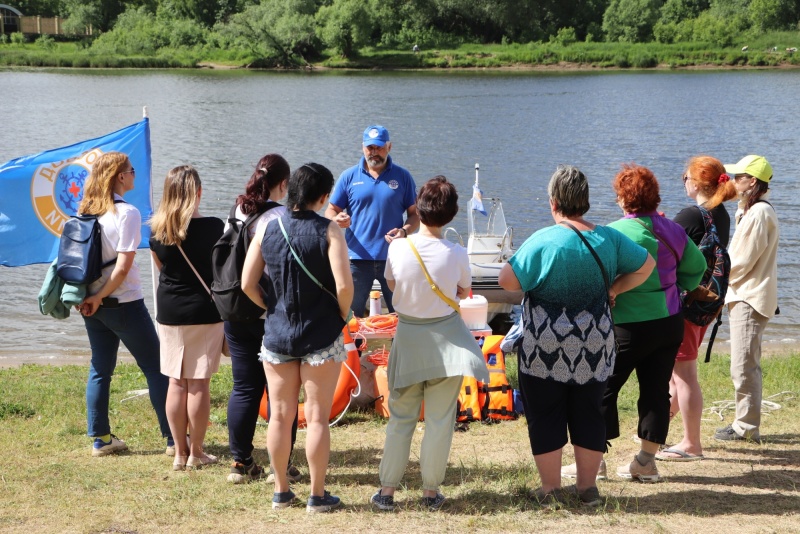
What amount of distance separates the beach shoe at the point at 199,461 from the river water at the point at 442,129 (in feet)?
19.4

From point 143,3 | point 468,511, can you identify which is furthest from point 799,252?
point 143,3

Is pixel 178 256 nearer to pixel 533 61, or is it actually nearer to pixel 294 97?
pixel 294 97

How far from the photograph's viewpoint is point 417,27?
3295 inches

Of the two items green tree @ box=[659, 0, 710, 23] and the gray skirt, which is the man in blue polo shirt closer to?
the gray skirt

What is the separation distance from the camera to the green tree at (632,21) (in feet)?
263

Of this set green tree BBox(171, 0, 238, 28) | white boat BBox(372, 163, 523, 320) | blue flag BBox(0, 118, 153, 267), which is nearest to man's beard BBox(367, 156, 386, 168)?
blue flag BBox(0, 118, 153, 267)

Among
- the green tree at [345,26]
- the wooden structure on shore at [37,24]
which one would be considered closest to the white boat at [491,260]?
the green tree at [345,26]

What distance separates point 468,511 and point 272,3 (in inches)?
3224

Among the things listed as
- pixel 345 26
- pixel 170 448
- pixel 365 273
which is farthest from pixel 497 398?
pixel 345 26

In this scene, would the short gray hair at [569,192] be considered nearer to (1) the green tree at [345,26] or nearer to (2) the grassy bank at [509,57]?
(2) the grassy bank at [509,57]

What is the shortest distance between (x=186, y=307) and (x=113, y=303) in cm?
56

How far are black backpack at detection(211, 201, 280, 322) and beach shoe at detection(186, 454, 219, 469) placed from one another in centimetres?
110

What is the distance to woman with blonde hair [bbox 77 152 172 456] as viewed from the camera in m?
5.43

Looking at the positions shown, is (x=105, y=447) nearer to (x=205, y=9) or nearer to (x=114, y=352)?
(x=114, y=352)
